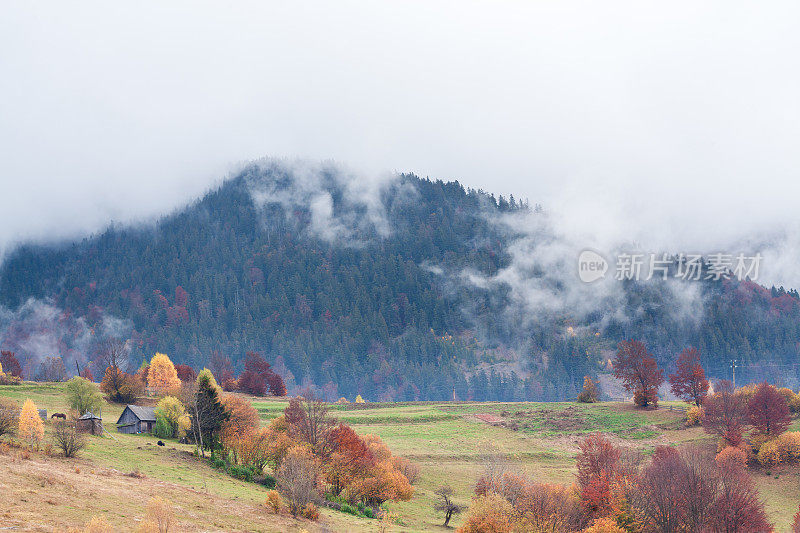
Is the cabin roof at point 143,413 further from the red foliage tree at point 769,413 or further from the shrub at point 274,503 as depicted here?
the red foliage tree at point 769,413

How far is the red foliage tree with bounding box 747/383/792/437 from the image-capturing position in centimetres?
7019

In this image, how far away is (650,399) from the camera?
3917 inches

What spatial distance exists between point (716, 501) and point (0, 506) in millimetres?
50013

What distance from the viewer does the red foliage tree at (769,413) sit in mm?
70188

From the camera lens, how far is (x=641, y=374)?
99.9 m

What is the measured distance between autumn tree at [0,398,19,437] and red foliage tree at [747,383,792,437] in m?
82.1

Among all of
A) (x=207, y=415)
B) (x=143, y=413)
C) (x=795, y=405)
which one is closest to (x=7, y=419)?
(x=207, y=415)

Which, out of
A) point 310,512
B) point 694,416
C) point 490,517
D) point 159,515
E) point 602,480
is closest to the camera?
point 159,515

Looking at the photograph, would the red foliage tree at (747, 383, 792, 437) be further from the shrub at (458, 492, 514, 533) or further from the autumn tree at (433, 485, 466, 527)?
the shrub at (458, 492, 514, 533)

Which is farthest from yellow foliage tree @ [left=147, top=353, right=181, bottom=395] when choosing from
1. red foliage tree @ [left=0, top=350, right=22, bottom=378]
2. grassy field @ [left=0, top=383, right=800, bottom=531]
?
red foliage tree @ [left=0, top=350, right=22, bottom=378]

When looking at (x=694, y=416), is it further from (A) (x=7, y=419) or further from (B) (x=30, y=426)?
(A) (x=7, y=419)

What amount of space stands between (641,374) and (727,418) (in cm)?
2751

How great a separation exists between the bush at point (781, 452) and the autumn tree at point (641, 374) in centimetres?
3184

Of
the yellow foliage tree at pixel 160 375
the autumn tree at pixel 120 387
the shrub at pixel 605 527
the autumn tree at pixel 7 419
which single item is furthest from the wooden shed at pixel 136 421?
the shrub at pixel 605 527
